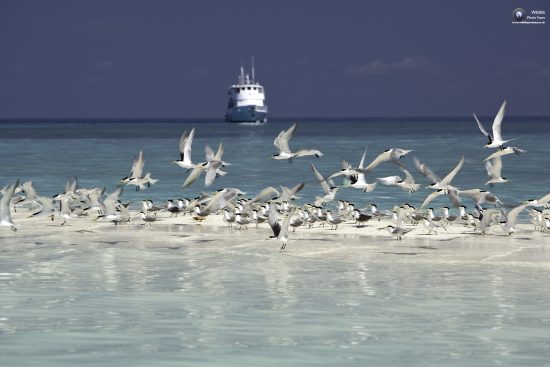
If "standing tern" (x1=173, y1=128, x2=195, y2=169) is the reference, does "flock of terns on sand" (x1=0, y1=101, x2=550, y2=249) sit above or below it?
below

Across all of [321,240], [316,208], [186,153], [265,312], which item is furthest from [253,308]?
[186,153]

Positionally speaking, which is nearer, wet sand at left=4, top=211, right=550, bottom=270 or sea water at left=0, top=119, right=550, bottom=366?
sea water at left=0, top=119, right=550, bottom=366

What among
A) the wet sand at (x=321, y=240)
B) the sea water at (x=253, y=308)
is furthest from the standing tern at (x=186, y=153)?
the sea water at (x=253, y=308)

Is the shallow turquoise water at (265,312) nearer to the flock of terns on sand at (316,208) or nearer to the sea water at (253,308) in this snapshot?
the sea water at (253,308)

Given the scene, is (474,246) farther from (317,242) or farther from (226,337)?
(226,337)

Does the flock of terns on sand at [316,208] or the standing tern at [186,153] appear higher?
the standing tern at [186,153]

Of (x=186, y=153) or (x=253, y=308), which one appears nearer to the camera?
(x=253, y=308)

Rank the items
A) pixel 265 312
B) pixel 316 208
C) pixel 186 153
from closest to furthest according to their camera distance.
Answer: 1. pixel 265 312
2. pixel 316 208
3. pixel 186 153

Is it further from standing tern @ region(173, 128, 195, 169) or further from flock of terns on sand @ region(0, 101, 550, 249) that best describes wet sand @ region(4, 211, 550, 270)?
standing tern @ region(173, 128, 195, 169)

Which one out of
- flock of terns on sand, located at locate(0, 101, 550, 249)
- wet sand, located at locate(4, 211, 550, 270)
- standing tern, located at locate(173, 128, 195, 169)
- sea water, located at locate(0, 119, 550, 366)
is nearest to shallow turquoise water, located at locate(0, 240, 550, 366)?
sea water, located at locate(0, 119, 550, 366)

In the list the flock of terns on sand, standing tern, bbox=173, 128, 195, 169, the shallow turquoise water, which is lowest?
the shallow turquoise water

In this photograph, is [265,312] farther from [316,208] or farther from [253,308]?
[316,208]

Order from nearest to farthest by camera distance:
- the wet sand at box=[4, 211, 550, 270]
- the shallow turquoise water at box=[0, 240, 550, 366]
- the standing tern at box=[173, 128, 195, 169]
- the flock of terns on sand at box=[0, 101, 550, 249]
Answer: the shallow turquoise water at box=[0, 240, 550, 366] < the wet sand at box=[4, 211, 550, 270] < the flock of terns on sand at box=[0, 101, 550, 249] < the standing tern at box=[173, 128, 195, 169]

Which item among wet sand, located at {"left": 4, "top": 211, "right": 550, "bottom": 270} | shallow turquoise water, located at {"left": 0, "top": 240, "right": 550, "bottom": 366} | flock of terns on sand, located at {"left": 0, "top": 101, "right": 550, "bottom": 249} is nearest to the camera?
shallow turquoise water, located at {"left": 0, "top": 240, "right": 550, "bottom": 366}
